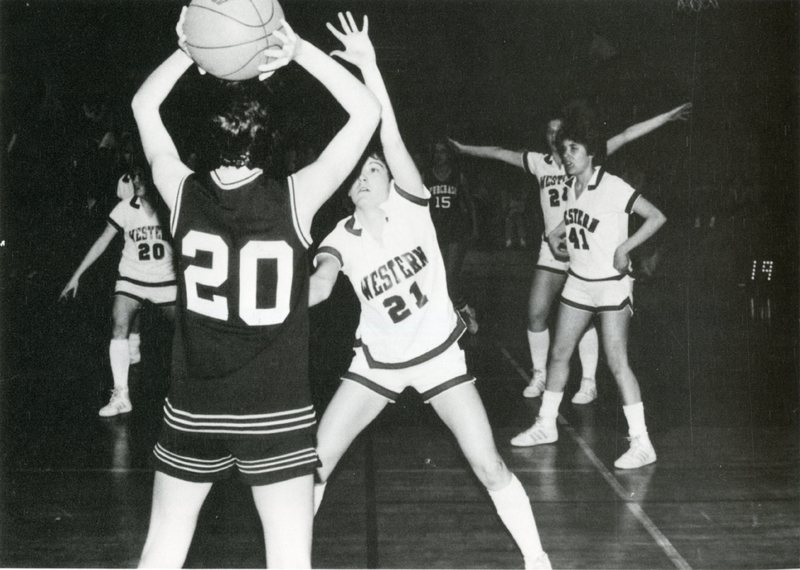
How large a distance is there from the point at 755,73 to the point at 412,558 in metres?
19.7

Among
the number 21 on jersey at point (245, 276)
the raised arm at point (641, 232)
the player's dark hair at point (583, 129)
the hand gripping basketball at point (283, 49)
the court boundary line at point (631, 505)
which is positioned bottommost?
the court boundary line at point (631, 505)

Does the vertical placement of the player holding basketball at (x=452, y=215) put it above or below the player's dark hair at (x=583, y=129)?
below

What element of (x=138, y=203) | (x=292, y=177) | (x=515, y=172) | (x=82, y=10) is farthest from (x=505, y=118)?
(x=292, y=177)

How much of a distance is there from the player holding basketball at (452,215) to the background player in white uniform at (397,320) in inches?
220

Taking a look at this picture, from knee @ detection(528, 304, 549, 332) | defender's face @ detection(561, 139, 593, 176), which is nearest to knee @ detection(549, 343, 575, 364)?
defender's face @ detection(561, 139, 593, 176)

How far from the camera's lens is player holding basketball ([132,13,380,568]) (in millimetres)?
2994

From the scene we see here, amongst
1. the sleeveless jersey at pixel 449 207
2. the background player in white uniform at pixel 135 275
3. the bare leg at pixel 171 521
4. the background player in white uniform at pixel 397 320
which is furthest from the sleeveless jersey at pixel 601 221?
the sleeveless jersey at pixel 449 207

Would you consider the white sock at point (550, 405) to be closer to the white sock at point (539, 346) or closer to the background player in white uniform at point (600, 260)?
the background player in white uniform at point (600, 260)

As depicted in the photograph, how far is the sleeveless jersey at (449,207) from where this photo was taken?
1054 centimetres

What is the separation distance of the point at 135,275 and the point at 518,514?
434cm

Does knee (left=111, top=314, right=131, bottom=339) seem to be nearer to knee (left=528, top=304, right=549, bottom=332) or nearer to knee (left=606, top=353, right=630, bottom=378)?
knee (left=528, top=304, right=549, bottom=332)

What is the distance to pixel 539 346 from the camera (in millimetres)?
8211

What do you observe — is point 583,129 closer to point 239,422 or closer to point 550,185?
point 550,185

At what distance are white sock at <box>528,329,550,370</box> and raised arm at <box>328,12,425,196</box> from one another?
12.9 ft
